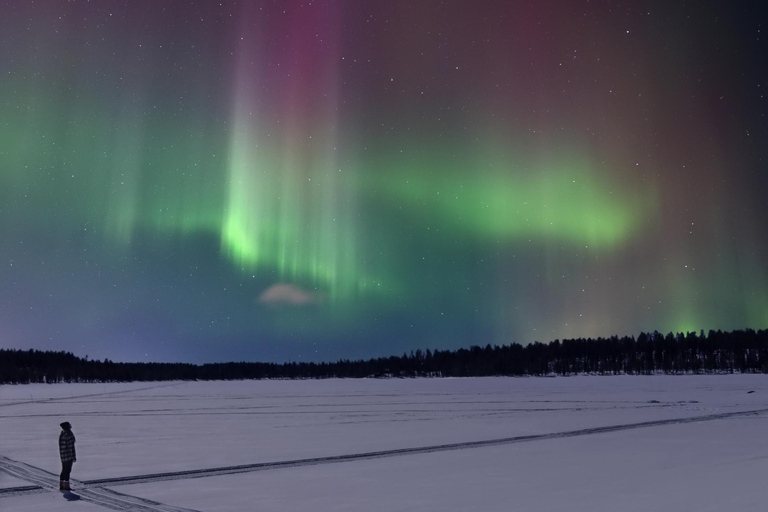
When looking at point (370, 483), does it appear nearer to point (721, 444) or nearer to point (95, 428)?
point (721, 444)

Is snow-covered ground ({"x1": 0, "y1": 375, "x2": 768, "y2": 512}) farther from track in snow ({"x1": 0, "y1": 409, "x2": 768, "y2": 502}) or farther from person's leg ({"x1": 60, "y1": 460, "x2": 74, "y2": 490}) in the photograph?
person's leg ({"x1": 60, "y1": 460, "x2": 74, "y2": 490})

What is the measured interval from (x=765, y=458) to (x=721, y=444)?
4.12 metres

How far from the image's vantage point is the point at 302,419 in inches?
1598

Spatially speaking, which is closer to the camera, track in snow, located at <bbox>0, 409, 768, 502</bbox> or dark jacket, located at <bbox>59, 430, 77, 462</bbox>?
track in snow, located at <bbox>0, 409, 768, 502</bbox>

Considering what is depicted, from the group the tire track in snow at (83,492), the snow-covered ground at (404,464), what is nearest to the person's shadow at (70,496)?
the tire track in snow at (83,492)

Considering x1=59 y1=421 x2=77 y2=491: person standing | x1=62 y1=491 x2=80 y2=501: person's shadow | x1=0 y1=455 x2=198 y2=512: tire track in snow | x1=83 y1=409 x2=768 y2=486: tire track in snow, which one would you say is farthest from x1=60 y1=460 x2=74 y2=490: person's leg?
x1=83 y1=409 x2=768 y2=486: tire track in snow

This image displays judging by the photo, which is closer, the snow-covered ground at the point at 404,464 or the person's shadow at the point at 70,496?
the snow-covered ground at the point at 404,464

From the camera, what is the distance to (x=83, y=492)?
16.9 m

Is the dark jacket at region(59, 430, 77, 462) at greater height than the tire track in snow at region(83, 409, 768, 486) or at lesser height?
greater

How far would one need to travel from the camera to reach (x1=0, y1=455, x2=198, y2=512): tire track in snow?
575 inches

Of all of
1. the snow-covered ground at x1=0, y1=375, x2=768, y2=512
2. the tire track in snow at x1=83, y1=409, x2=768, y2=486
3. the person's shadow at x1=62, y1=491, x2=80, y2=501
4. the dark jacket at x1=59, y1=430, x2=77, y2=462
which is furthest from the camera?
the tire track in snow at x1=83, y1=409, x2=768, y2=486

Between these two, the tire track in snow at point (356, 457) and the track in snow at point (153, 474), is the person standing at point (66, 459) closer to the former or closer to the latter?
the track in snow at point (153, 474)

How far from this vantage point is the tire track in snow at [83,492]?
14594mm

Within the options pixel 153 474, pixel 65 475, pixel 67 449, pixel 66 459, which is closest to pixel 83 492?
pixel 65 475
